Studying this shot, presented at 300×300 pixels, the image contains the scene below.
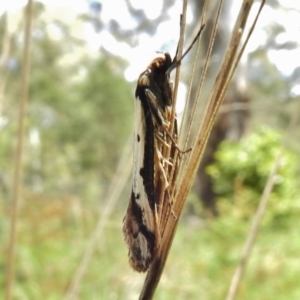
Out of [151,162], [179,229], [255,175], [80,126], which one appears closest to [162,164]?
[151,162]

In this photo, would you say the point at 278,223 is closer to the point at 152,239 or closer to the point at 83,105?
the point at 152,239

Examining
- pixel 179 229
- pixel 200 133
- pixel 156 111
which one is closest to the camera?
pixel 200 133

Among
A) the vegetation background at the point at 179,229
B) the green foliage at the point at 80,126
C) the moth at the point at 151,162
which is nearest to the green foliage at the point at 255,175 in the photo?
the vegetation background at the point at 179,229

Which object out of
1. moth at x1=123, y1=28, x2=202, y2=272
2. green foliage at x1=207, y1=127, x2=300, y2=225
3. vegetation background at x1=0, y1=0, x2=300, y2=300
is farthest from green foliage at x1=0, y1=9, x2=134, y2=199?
moth at x1=123, y1=28, x2=202, y2=272

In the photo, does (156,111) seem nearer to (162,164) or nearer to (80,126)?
(162,164)

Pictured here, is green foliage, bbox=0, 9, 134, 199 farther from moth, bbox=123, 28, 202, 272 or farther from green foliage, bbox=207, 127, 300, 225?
moth, bbox=123, 28, 202, 272
